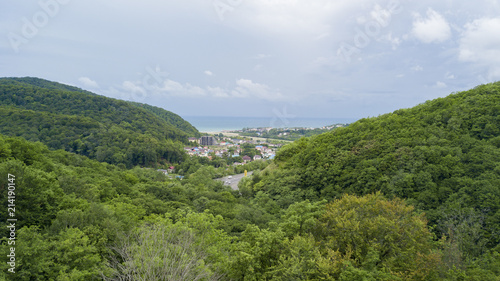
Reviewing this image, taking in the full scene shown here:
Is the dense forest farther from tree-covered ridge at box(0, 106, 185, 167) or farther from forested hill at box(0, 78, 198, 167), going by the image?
forested hill at box(0, 78, 198, 167)

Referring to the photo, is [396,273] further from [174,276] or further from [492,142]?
[492,142]

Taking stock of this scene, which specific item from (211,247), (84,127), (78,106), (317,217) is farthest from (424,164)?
(78,106)

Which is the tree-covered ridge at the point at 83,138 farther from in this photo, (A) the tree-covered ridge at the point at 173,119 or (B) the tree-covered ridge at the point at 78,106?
(A) the tree-covered ridge at the point at 173,119

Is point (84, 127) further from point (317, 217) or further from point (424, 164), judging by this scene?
point (424, 164)

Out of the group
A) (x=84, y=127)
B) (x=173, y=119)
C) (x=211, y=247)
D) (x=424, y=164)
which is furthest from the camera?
(x=173, y=119)

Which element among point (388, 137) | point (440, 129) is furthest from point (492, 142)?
point (388, 137)

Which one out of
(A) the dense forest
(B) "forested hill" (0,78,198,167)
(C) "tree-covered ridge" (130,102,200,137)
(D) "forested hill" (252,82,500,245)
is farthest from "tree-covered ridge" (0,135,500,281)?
(C) "tree-covered ridge" (130,102,200,137)

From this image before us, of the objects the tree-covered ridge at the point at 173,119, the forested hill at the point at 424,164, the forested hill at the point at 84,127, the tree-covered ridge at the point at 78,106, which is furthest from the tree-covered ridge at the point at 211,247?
the tree-covered ridge at the point at 173,119
